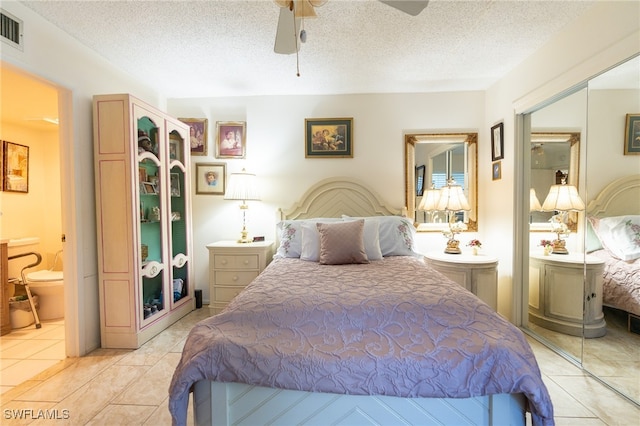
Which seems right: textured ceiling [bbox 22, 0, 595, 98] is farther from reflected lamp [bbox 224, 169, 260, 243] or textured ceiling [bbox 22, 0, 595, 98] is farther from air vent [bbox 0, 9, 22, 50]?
reflected lamp [bbox 224, 169, 260, 243]

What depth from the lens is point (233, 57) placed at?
257 centimetres

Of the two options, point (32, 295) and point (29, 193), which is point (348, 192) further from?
point (29, 193)

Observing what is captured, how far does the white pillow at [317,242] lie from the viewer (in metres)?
2.50

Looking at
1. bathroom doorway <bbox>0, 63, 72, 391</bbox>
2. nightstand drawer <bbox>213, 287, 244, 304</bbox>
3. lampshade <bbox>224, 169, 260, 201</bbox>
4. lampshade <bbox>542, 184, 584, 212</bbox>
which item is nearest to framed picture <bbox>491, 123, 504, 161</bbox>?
lampshade <bbox>542, 184, 584, 212</bbox>

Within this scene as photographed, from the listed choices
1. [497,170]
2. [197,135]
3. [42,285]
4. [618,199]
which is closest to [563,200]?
[618,199]

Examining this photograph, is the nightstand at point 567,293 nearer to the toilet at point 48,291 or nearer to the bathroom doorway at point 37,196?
the bathroom doorway at point 37,196

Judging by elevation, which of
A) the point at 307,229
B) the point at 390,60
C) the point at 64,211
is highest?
the point at 390,60

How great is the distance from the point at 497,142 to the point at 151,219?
3577 mm

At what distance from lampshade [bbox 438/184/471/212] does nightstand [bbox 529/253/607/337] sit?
77 centimetres

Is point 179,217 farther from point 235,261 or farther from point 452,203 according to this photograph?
point 452,203

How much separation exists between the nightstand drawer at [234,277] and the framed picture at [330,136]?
1.55 metres

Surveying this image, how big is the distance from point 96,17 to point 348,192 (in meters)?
2.59

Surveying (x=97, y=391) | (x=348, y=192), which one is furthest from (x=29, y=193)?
(x=348, y=192)
